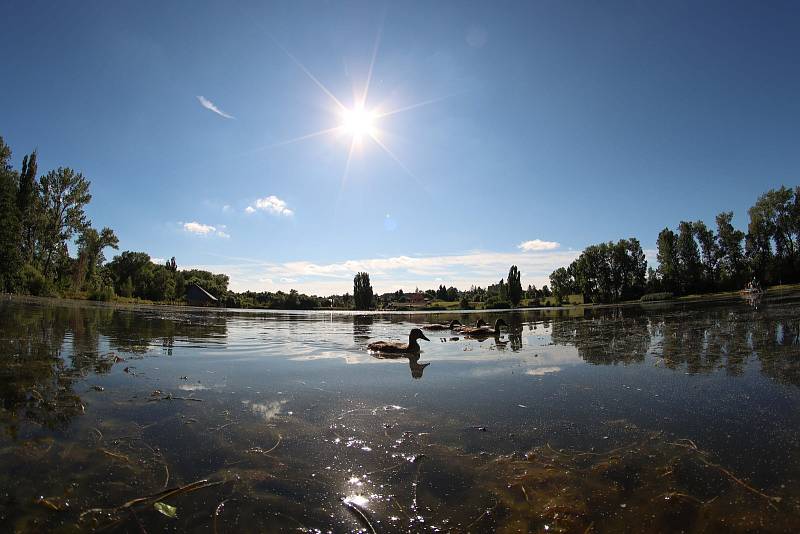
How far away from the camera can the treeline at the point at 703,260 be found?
8088cm

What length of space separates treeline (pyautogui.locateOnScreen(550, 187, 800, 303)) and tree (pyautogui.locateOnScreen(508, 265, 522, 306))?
21453 mm

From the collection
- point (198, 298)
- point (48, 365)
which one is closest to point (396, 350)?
point (48, 365)

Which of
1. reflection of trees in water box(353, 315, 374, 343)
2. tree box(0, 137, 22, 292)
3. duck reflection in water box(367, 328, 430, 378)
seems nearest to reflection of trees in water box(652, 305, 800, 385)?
duck reflection in water box(367, 328, 430, 378)

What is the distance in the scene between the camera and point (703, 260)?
9331 cm

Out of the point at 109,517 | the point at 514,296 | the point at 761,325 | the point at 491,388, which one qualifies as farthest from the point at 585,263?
the point at 109,517

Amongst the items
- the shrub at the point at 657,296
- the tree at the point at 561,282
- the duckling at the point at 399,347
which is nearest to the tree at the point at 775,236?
the shrub at the point at 657,296

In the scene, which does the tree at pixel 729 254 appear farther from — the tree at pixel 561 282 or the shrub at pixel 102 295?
the shrub at pixel 102 295

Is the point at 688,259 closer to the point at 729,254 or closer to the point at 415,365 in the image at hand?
the point at 729,254

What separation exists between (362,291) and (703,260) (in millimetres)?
85438

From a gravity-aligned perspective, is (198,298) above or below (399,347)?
above

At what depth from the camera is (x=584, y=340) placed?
17812 millimetres

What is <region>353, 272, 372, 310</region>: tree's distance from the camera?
103m

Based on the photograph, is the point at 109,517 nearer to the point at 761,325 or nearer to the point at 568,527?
the point at 568,527

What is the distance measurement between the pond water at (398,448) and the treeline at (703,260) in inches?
3949
